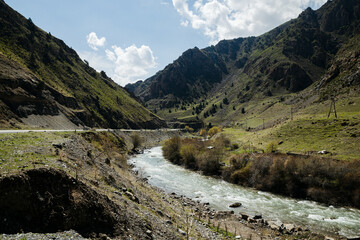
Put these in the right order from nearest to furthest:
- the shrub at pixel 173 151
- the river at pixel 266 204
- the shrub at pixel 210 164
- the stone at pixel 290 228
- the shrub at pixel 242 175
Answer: the stone at pixel 290 228 < the river at pixel 266 204 < the shrub at pixel 242 175 < the shrub at pixel 210 164 < the shrub at pixel 173 151

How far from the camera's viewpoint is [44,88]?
3487 inches

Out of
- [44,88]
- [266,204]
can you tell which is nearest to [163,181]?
[266,204]

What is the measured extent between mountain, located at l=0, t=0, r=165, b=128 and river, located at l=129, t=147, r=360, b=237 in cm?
4848

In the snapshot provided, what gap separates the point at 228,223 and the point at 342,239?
1340 cm

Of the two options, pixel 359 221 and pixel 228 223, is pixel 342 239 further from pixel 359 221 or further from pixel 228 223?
pixel 228 223

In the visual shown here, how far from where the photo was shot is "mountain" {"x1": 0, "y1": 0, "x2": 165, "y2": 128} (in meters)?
65.5

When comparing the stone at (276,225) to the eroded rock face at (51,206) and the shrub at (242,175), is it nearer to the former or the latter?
the shrub at (242,175)

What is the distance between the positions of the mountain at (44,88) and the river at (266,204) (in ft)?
159

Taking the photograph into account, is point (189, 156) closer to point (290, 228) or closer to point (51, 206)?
point (290, 228)

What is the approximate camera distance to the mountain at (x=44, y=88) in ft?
215

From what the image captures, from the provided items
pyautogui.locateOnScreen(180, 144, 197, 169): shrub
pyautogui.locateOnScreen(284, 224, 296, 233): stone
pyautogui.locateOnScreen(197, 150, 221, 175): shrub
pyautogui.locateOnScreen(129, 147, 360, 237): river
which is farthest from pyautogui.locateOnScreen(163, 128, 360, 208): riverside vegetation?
pyautogui.locateOnScreen(284, 224, 296, 233): stone

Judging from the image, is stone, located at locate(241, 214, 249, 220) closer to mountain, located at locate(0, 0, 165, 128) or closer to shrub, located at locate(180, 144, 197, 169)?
shrub, located at locate(180, 144, 197, 169)

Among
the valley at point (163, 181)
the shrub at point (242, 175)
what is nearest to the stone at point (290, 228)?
the valley at point (163, 181)

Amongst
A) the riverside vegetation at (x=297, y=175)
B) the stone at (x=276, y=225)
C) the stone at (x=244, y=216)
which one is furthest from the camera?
the riverside vegetation at (x=297, y=175)
